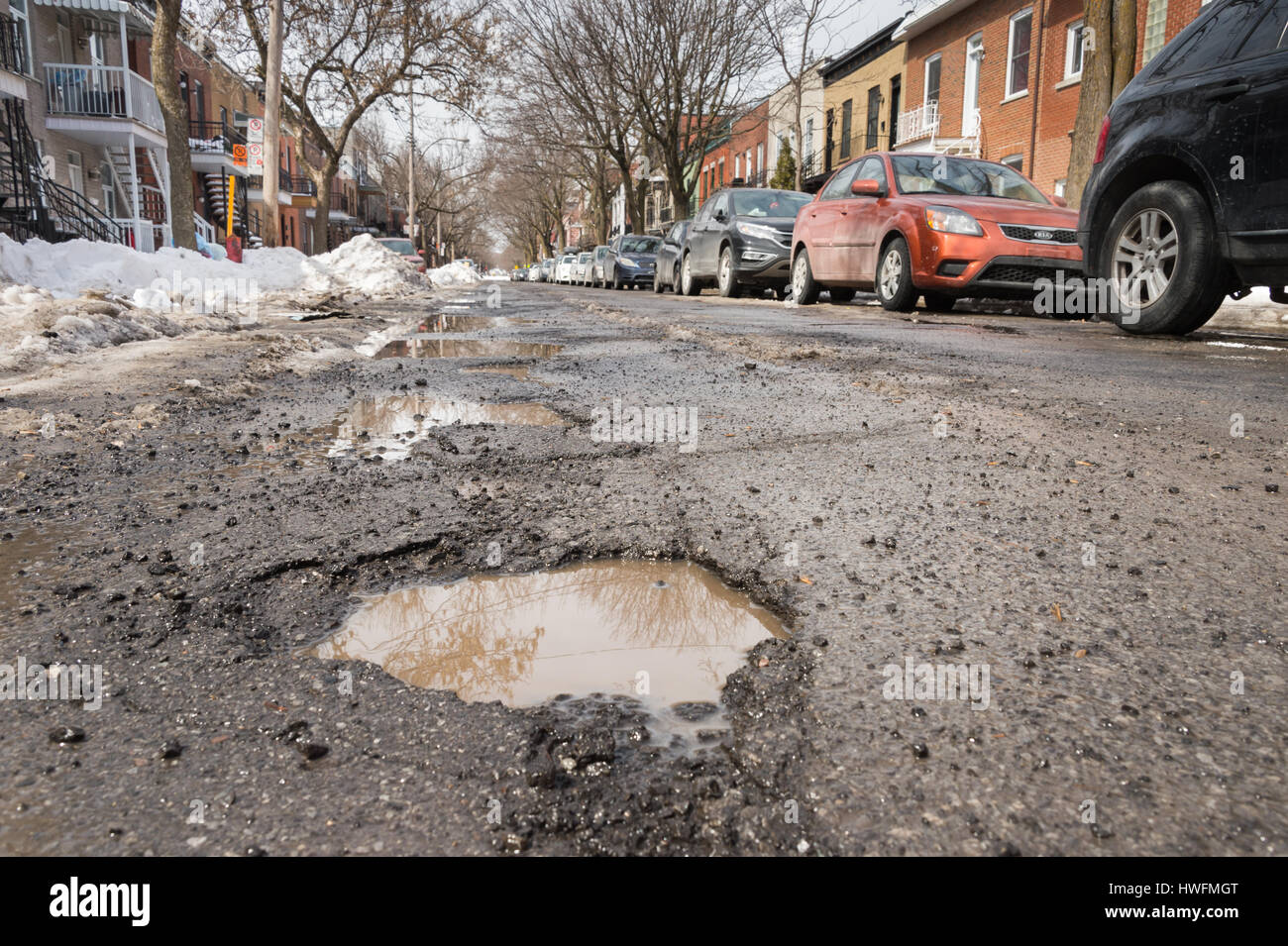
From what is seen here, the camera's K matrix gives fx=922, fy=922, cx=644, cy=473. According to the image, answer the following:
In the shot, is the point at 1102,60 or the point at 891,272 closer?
the point at 891,272

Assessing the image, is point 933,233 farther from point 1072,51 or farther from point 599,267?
point 599,267

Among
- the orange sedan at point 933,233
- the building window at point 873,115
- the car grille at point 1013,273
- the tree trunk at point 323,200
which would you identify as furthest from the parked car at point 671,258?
the building window at point 873,115


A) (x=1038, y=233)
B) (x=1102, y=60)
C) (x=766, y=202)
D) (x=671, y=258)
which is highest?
(x=1102, y=60)

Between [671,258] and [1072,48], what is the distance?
11.0m

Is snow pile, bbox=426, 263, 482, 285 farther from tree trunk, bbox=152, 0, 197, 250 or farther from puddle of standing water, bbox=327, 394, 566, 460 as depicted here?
puddle of standing water, bbox=327, 394, 566, 460

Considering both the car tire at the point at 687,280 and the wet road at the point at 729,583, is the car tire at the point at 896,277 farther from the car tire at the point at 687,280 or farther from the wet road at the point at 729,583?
the car tire at the point at 687,280

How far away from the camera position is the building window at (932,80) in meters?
27.6

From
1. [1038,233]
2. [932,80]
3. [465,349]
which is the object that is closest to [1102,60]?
[1038,233]

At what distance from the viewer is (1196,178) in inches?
230

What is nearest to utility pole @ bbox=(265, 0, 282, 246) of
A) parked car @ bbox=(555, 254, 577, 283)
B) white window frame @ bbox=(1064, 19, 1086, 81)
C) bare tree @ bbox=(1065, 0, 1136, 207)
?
bare tree @ bbox=(1065, 0, 1136, 207)

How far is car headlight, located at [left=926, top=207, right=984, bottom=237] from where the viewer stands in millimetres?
8562
